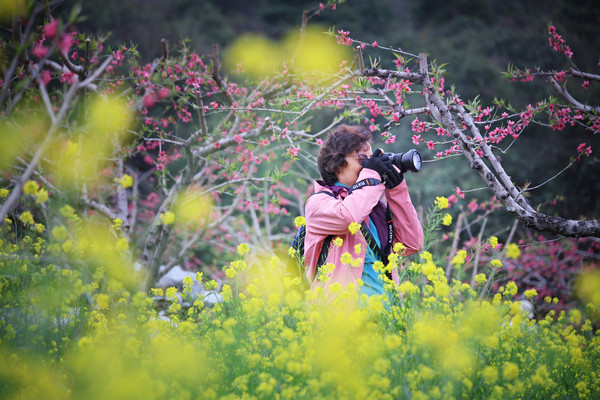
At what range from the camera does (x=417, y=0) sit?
589 inches

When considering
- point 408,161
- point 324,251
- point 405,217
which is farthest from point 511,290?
point 324,251

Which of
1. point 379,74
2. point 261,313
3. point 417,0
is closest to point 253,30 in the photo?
point 417,0

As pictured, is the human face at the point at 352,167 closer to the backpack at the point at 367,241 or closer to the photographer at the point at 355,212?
the photographer at the point at 355,212

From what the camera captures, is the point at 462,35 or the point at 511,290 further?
the point at 462,35

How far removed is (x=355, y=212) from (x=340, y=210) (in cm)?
8

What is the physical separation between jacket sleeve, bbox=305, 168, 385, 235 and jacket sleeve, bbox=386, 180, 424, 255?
0.12 metres

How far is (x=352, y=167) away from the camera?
97.1 inches

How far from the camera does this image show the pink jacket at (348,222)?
7.18 ft

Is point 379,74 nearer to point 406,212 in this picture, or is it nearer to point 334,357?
point 406,212

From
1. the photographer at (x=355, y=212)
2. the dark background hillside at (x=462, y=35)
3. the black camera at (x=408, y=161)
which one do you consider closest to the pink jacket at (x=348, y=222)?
the photographer at (x=355, y=212)

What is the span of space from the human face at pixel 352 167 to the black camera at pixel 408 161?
0.47 feet

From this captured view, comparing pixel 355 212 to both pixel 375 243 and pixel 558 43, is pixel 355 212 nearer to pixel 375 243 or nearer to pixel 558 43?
pixel 375 243

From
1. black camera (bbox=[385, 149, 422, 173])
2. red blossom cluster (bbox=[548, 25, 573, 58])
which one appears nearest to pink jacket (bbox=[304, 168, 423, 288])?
black camera (bbox=[385, 149, 422, 173])

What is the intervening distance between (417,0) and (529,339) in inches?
596
